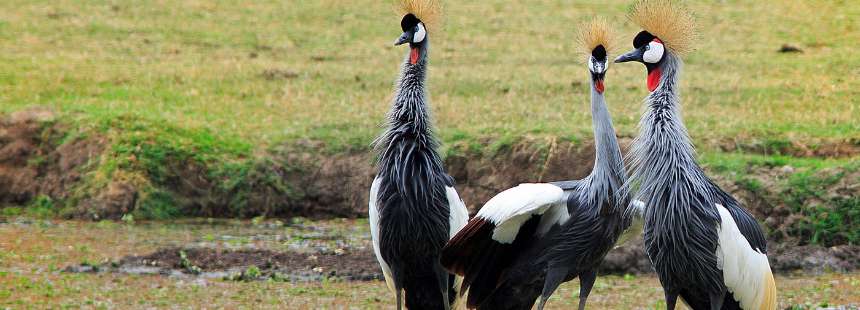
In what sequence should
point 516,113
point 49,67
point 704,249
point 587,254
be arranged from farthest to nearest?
point 49,67 → point 516,113 → point 587,254 → point 704,249

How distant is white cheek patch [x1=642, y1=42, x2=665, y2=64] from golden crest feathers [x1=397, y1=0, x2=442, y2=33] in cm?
164

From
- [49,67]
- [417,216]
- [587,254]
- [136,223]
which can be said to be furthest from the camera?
[49,67]

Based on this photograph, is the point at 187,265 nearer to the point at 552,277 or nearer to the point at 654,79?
the point at 552,277

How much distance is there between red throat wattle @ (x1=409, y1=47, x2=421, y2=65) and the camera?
733 cm

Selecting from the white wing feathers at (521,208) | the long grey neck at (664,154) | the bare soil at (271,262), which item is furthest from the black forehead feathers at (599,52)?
the bare soil at (271,262)

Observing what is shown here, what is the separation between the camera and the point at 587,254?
628cm

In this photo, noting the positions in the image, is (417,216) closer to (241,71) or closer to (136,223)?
(136,223)

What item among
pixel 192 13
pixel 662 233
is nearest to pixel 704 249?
pixel 662 233

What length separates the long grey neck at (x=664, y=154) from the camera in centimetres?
600

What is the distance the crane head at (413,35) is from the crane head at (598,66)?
3.76 feet

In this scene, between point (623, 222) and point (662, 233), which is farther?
point (623, 222)

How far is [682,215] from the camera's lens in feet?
19.4

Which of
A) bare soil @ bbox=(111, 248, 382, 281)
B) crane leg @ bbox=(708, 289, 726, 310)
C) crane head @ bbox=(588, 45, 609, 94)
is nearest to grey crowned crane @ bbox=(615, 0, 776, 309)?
crane leg @ bbox=(708, 289, 726, 310)

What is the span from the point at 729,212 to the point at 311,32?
401 inches
